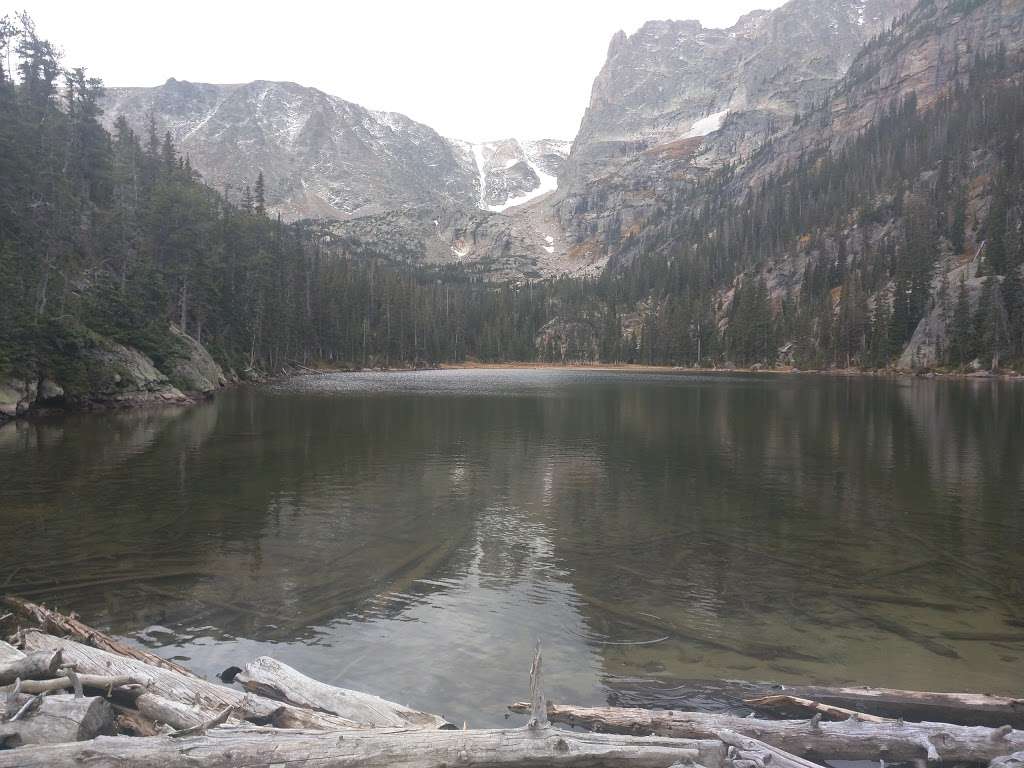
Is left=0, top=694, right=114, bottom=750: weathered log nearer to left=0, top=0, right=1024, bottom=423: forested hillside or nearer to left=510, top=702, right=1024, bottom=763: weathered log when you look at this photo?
left=510, top=702, right=1024, bottom=763: weathered log

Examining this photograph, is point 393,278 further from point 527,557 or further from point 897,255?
point 527,557

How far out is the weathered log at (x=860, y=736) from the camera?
20.2 ft

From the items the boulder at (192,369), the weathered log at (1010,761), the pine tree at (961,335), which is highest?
the pine tree at (961,335)

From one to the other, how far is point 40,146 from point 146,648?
188 ft

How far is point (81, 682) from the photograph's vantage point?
658cm

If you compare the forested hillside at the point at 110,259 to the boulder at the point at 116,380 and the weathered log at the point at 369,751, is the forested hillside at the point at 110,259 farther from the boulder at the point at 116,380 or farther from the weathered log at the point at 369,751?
the weathered log at the point at 369,751

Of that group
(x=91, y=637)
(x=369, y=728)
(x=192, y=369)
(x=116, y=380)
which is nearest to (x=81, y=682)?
(x=91, y=637)

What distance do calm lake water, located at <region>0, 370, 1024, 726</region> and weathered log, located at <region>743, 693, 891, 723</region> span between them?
1238 mm

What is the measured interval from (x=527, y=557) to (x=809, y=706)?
7824 millimetres

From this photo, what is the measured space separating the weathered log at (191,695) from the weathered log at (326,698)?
0.25 m

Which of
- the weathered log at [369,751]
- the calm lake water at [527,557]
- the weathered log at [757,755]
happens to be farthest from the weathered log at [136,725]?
the weathered log at [757,755]

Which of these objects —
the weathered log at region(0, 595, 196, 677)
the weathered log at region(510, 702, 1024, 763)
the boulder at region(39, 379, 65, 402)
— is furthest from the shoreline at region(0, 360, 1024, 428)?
the weathered log at region(510, 702, 1024, 763)

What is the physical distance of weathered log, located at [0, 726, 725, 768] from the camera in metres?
5.46

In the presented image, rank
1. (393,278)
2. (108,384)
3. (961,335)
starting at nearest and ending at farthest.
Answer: (108,384) < (961,335) < (393,278)
